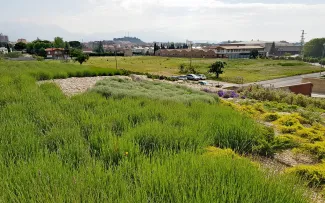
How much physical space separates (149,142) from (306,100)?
581 inches

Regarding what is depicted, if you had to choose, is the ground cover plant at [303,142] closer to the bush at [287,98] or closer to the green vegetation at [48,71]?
the bush at [287,98]

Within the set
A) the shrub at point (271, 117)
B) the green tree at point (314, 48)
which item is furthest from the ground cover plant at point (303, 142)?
the green tree at point (314, 48)

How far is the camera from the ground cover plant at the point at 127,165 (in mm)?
2422

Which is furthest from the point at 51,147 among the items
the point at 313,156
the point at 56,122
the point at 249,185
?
the point at 313,156

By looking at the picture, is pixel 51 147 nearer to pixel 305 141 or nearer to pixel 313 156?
pixel 313 156

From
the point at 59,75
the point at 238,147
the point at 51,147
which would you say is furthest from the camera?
the point at 59,75

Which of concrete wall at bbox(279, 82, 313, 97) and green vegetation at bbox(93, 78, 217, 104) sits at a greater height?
green vegetation at bbox(93, 78, 217, 104)

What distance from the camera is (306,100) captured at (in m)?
15.5

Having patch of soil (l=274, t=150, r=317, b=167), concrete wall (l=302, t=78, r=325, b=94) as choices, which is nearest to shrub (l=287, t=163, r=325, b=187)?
patch of soil (l=274, t=150, r=317, b=167)

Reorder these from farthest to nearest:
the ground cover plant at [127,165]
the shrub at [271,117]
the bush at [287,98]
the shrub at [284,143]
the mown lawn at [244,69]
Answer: the mown lawn at [244,69], the bush at [287,98], the shrub at [271,117], the shrub at [284,143], the ground cover plant at [127,165]

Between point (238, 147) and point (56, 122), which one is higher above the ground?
point (56, 122)

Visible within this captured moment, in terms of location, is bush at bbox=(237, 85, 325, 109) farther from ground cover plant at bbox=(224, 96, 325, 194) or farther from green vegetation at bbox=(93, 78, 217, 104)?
ground cover plant at bbox=(224, 96, 325, 194)

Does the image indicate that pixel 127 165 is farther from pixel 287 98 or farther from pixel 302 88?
pixel 302 88

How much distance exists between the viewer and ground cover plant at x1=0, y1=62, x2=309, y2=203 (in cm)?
242
